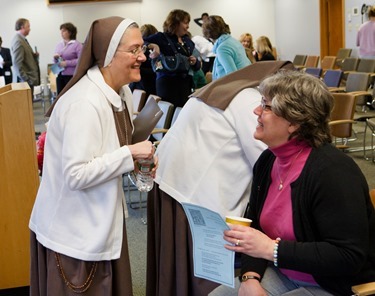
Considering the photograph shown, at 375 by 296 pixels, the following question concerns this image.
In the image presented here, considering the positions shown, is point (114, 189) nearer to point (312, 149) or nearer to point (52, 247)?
point (52, 247)

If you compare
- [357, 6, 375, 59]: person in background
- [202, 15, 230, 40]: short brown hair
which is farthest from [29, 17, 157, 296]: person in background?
[357, 6, 375, 59]: person in background

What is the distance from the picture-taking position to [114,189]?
220cm

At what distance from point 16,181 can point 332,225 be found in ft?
6.46

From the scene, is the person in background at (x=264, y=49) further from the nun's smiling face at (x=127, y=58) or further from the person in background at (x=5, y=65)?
the nun's smiling face at (x=127, y=58)

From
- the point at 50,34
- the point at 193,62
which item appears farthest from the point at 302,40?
the point at 193,62

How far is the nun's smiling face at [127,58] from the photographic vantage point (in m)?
2.24

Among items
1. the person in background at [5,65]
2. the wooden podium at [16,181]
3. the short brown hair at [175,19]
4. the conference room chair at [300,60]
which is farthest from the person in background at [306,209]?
the conference room chair at [300,60]

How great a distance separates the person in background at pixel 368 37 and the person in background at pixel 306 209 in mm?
9409

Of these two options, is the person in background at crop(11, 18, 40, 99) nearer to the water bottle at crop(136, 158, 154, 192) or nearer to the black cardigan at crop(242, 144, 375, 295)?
the water bottle at crop(136, 158, 154, 192)

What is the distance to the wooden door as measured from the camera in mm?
14391

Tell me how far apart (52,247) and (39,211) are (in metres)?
0.16

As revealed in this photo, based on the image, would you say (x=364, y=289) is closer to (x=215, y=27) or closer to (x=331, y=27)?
(x=215, y=27)

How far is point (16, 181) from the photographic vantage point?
319 centimetres

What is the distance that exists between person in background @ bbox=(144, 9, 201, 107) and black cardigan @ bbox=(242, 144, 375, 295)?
466cm
